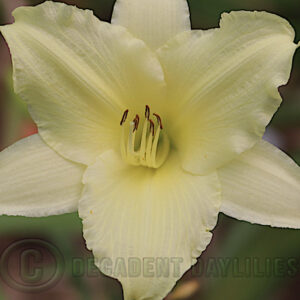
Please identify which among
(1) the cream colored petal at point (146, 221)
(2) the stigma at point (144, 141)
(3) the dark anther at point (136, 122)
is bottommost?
(1) the cream colored petal at point (146, 221)

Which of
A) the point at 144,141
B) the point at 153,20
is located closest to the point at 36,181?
the point at 144,141

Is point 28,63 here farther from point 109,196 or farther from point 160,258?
point 160,258

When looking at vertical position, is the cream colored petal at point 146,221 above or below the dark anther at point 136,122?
below

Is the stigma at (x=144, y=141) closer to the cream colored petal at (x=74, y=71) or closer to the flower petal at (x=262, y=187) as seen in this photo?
the cream colored petal at (x=74, y=71)

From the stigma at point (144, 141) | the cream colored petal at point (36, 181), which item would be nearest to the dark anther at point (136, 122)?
the stigma at point (144, 141)

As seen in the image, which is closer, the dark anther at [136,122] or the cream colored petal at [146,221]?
the cream colored petal at [146,221]

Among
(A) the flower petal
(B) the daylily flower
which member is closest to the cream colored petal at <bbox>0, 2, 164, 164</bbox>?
(B) the daylily flower
